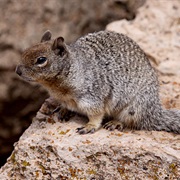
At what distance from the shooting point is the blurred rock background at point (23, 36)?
7.73 metres

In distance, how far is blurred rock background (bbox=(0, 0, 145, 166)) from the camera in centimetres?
773

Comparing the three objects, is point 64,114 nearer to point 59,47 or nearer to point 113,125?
point 113,125

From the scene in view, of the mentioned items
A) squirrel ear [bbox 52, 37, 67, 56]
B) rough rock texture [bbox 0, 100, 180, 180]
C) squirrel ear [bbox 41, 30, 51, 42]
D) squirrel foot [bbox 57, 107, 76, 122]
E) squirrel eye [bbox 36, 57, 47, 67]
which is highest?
squirrel ear [bbox 41, 30, 51, 42]

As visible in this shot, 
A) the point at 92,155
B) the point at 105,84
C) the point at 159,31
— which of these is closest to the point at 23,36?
the point at 159,31

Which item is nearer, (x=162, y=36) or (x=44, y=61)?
(x=44, y=61)

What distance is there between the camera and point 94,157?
15.3 ft

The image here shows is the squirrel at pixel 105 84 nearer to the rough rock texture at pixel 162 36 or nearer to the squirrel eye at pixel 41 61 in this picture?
the squirrel eye at pixel 41 61

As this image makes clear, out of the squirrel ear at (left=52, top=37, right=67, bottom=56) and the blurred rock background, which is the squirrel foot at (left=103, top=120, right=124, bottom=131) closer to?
the squirrel ear at (left=52, top=37, right=67, bottom=56)

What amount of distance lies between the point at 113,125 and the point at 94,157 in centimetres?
63

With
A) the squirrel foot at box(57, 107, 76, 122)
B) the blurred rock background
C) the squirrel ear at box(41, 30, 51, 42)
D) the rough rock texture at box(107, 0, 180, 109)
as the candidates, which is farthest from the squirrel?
the blurred rock background

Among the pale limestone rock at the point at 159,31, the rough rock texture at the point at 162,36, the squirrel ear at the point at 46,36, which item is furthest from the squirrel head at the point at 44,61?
the pale limestone rock at the point at 159,31

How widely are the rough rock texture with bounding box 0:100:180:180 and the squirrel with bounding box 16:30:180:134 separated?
0.31 metres

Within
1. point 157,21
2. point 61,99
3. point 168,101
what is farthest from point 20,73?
point 157,21

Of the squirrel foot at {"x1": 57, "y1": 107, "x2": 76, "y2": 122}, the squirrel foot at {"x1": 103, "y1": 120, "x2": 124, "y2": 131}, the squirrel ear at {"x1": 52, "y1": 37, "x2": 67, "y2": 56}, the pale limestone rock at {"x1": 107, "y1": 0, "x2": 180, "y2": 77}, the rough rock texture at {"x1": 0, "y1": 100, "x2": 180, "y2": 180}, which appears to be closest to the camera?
the rough rock texture at {"x1": 0, "y1": 100, "x2": 180, "y2": 180}
